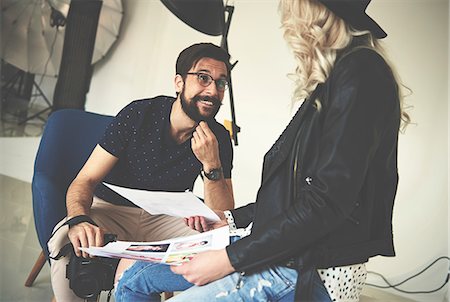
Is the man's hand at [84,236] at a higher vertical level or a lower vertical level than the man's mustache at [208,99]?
lower

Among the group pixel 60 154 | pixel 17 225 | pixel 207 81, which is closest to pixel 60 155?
pixel 60 154

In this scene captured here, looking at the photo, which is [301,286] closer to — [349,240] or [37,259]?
[349,240]

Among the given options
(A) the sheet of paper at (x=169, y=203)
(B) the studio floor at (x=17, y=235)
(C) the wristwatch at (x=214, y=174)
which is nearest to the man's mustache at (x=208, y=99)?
(C) the wristwatch at (x=214, y=174)

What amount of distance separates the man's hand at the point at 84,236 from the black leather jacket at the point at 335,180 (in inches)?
20.3

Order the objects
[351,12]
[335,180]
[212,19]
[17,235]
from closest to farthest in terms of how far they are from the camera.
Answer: [335,180], [351,12], [212,19], [17,235]

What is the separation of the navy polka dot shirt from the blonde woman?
0.47 metres

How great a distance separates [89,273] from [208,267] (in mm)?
544

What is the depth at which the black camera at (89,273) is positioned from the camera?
161 cm

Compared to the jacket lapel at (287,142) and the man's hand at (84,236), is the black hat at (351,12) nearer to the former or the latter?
the jacket lapel at (287,142)

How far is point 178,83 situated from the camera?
5.77 ft

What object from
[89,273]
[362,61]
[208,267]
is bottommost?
[89,273]

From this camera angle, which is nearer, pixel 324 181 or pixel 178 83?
pixel 324 181

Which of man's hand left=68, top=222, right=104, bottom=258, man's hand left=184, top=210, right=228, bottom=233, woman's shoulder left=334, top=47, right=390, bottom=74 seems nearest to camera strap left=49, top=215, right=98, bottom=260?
man's hand left=68, top=222, right=104, bottom=258

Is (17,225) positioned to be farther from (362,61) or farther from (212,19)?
(362,61)
